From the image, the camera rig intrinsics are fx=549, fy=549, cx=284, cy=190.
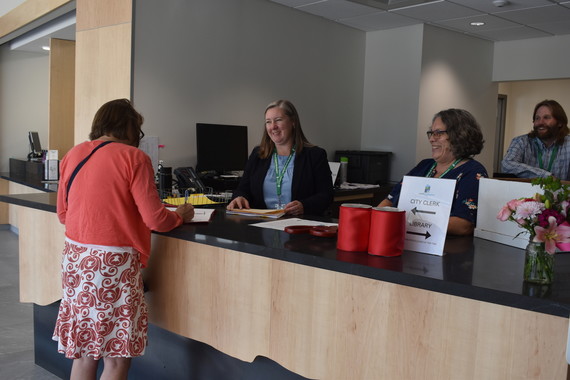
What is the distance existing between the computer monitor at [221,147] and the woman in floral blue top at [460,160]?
8.39 feet

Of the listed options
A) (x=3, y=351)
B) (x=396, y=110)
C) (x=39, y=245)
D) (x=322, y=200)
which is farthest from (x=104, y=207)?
(x=396, y=110)

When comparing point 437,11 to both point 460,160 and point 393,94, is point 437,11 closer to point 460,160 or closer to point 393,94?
point 393,94

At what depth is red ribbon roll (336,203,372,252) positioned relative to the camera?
178 cm

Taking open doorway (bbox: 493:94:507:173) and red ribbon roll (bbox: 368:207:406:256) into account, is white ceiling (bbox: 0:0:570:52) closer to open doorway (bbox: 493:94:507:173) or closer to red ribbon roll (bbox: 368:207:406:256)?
open doorway (bbox: 493:94:507:173)

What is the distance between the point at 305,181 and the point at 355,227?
1.23m

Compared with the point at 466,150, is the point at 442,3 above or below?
above

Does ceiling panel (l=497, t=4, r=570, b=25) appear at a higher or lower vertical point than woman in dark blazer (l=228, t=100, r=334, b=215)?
higher

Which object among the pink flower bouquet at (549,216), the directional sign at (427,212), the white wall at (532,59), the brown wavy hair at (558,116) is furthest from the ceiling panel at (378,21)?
the pink flower bouquet at (549,216)

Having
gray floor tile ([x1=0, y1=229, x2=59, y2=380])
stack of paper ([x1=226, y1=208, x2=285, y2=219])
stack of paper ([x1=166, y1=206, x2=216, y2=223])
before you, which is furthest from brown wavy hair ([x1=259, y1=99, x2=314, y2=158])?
gray floor tile ([x1=0, y1=229, x2=59, y2=380])

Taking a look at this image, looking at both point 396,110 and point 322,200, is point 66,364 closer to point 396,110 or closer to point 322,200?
point 322,200

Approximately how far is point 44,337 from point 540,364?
2.70m

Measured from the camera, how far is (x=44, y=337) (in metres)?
3.13

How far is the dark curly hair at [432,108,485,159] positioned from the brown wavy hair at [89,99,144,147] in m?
1.35

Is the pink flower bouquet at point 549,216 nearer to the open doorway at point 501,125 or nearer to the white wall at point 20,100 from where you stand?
the white wall at point 20,100
